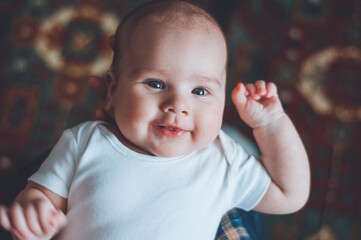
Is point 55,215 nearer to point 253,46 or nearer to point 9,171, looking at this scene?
point 9,171

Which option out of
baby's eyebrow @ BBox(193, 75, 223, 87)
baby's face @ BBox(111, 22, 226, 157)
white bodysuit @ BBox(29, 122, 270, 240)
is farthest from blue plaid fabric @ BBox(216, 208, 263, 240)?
baby's eyebrow @ BBox(193, 75, 223, 87)

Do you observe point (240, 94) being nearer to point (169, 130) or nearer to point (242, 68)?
point (169, 130)

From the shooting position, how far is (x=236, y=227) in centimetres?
81

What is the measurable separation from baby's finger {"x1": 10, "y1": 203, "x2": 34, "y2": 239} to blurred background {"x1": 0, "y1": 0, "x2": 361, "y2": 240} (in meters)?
0.85

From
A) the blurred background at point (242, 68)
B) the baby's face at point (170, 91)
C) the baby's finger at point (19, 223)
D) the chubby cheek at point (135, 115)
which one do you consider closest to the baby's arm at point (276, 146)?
the baby's face at point (170, 91)

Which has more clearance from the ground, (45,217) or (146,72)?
(146,72)

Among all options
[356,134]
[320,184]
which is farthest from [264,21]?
[320,184]

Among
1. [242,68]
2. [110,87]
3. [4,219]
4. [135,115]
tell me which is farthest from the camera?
[242,68]

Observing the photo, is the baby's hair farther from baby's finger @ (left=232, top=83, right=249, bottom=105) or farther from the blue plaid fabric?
the blue plaid fabric

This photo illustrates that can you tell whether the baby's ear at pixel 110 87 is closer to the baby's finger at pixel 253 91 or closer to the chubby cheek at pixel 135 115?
the chubby cheek at pixel 135 115

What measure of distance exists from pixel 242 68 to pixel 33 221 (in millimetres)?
1111

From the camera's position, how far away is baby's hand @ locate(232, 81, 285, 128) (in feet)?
2.54

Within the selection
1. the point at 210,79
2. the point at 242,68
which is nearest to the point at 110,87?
the point at 210,79

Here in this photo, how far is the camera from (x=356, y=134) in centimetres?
142
